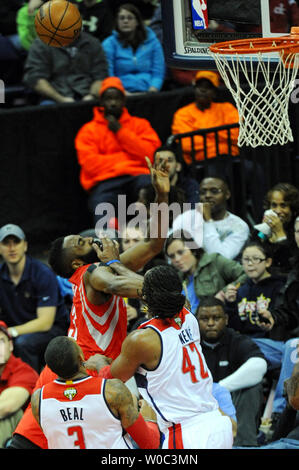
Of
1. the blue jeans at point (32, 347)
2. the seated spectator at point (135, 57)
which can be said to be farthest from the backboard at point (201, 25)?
the seated spectator at point (135, 57)

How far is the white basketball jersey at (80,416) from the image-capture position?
520 centimetres

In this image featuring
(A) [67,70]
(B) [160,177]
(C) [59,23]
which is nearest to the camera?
(B) [160,177]

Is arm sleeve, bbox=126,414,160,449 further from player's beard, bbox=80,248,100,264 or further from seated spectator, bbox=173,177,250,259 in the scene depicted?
seated spectator, bbox=173,177,250,259

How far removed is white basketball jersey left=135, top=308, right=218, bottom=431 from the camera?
5.23 m

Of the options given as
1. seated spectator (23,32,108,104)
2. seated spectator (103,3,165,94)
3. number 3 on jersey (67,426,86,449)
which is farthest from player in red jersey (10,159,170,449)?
seated spectator (103,3,165,94)

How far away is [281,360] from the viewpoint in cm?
729

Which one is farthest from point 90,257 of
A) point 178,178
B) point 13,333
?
point 178,178

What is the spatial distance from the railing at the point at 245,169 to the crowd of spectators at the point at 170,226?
0.10 meters

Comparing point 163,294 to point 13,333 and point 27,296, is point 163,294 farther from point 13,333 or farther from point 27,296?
point 27,296

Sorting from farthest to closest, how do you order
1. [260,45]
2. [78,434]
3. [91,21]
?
1. [91,21]
2. [260,45]
3. [78,434]

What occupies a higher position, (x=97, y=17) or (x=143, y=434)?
(x=97, y=17)

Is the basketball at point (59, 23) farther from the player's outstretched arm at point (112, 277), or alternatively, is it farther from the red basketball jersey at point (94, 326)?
the red basketball jersey at point (94, 326)

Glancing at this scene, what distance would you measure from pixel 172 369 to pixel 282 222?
10.5 feet
